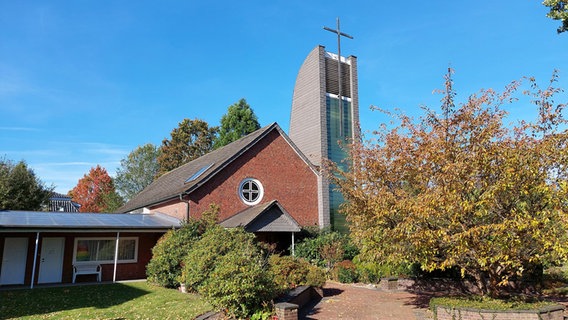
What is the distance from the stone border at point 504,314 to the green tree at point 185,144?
4254 centimetres

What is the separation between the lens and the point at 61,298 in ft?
44.8

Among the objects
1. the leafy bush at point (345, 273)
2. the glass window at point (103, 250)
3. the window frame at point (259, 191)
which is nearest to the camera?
the leafy bush at point (345, 273)

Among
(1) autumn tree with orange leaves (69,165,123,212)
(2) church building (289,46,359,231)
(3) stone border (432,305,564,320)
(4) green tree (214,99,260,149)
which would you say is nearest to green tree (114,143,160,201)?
(1) autumn tree with orange leaves (69,165,123,212)

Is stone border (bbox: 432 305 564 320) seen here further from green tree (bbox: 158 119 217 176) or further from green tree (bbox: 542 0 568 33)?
green tree (bbox: 158 119 217 176)

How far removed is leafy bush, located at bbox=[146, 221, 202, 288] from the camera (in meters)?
16.1

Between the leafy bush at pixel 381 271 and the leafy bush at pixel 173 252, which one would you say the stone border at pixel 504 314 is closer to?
the leafy bush at pixel 381 271

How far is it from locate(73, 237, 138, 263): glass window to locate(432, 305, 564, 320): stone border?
16.1 metres

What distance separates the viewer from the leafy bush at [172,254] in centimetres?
1614

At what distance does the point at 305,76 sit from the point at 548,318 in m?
21.8

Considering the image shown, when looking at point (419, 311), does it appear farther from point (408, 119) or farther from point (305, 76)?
point (305, 76)

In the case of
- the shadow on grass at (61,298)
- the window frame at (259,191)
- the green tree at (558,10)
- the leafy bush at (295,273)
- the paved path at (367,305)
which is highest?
the green tree at (558,10)

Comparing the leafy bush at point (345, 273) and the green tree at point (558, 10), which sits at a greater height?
the green tree at point (558, 10)

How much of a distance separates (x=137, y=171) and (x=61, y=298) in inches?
1793

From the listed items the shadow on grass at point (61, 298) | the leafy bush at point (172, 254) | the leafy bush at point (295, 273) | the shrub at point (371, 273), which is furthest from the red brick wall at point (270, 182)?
the leafy bush at point (295, 273)
